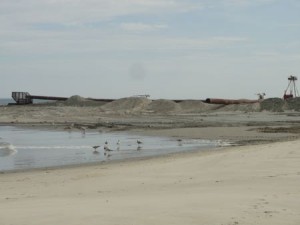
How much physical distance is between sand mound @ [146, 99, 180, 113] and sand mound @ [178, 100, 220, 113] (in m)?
0.88

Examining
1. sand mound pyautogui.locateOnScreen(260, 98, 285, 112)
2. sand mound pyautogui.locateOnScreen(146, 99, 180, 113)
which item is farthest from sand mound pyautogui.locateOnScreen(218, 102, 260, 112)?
sand mound pyautogui.locateOnScreen(146, 99, 180, 113)

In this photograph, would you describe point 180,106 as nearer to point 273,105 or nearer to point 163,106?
point 163,106

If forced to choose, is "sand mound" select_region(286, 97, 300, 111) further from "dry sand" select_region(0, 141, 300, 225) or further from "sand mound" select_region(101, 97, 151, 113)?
"dry sand" select_region(0, 141, 300, 225)

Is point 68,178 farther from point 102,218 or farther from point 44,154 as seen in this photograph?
point 44,154

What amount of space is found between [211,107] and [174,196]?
180 ft

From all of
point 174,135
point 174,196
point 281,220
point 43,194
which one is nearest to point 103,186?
point 43,194

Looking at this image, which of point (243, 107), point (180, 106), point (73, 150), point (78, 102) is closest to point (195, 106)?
point (180, 106)

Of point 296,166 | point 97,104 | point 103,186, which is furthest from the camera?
point 97,104

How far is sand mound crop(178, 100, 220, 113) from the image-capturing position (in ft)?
202

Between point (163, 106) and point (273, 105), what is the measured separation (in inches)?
506

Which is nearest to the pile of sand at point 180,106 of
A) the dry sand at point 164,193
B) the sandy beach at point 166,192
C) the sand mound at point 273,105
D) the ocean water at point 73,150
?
the sand mound at point 273,105

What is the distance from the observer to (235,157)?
15758mm

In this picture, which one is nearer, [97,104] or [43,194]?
[43,194]

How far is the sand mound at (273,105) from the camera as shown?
60966 mm
